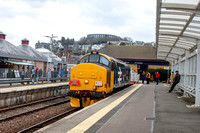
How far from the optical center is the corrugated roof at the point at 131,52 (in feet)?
183

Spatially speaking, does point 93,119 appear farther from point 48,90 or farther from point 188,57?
point 48,90

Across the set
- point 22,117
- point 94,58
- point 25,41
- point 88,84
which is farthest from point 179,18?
point 25,41

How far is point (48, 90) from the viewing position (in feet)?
68.1

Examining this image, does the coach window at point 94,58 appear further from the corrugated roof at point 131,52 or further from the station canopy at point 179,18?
the corrugated roof at point 131,52

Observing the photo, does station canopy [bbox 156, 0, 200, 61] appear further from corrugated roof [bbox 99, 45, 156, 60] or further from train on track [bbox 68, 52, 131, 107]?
corrugated roof [bbox 99, 45, 156, 60]

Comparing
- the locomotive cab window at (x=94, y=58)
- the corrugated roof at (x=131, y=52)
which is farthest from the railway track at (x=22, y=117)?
the corrugated roof at (x=131, y=52)

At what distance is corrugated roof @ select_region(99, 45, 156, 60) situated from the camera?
5572 centimetres

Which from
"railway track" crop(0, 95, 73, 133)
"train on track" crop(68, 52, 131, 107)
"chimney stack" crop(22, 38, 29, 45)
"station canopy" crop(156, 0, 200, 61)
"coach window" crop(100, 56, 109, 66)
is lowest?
"railway track" crop(0, 95, 73, 133)

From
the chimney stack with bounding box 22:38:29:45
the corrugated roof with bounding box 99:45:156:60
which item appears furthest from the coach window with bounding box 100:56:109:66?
the corrugated roof with bounding box 99:45:156:60

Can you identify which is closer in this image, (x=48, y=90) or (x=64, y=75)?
(x=48, y=90)

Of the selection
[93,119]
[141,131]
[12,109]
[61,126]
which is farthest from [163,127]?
[12,109]

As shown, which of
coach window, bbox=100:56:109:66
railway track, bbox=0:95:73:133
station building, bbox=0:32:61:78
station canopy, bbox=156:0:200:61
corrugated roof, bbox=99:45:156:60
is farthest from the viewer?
corrugated roof, bbox=99:45:156:60

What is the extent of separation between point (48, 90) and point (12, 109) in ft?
21.8

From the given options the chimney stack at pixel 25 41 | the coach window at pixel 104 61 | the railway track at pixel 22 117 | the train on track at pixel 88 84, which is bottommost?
the railway track at pixel 22 117
